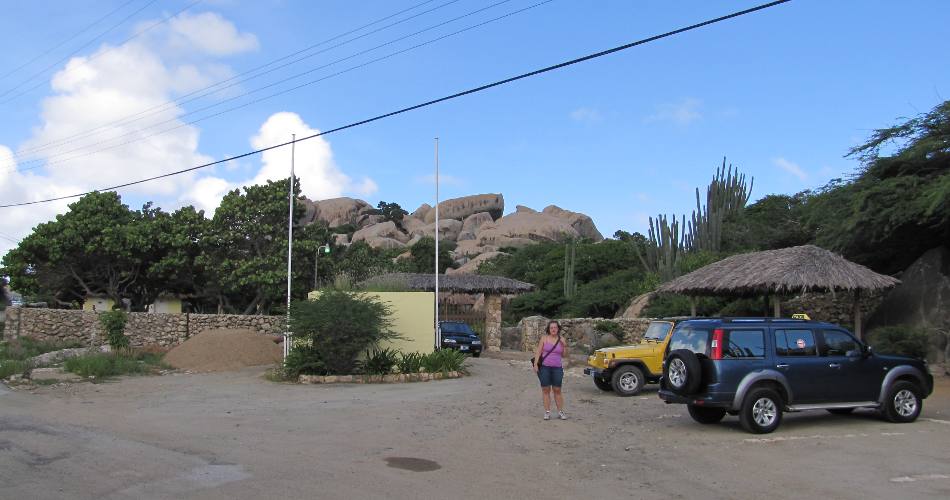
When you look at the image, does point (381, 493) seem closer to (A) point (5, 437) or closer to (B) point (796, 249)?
(A) point (5, 437)

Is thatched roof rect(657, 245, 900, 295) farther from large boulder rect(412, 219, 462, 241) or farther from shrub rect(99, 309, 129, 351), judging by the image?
large boulder rect(412, 219, 462, 241)

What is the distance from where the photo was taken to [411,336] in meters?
20.5

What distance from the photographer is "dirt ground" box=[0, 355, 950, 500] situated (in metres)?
7.48

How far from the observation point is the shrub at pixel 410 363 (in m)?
19.3

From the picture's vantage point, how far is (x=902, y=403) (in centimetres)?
1182

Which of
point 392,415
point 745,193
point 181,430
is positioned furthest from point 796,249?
point 745,193

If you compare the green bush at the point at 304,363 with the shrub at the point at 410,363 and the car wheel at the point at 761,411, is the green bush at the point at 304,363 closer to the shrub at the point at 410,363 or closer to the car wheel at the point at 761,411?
the shrub at the point at 410,363

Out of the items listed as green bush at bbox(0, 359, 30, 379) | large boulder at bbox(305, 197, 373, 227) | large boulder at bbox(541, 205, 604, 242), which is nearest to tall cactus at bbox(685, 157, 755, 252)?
green bush at bbox(0, 359, 30, 379)

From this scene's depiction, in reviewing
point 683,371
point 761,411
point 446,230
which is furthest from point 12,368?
point 446,230

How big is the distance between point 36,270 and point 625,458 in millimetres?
38493

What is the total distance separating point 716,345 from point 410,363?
10016 mm

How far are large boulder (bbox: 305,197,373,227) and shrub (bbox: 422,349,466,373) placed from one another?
93327 mm

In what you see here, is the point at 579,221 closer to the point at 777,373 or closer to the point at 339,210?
the point at 339,210

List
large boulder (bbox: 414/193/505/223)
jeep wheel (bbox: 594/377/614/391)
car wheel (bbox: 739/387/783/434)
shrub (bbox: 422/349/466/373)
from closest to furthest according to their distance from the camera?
car wheel (bbox: 739/387/783/434), jeep wheel (bbox: 594/377/614/391), shrub (bbox: 422/349/466/373), large boulder (bbox: 414/193/505/223)
